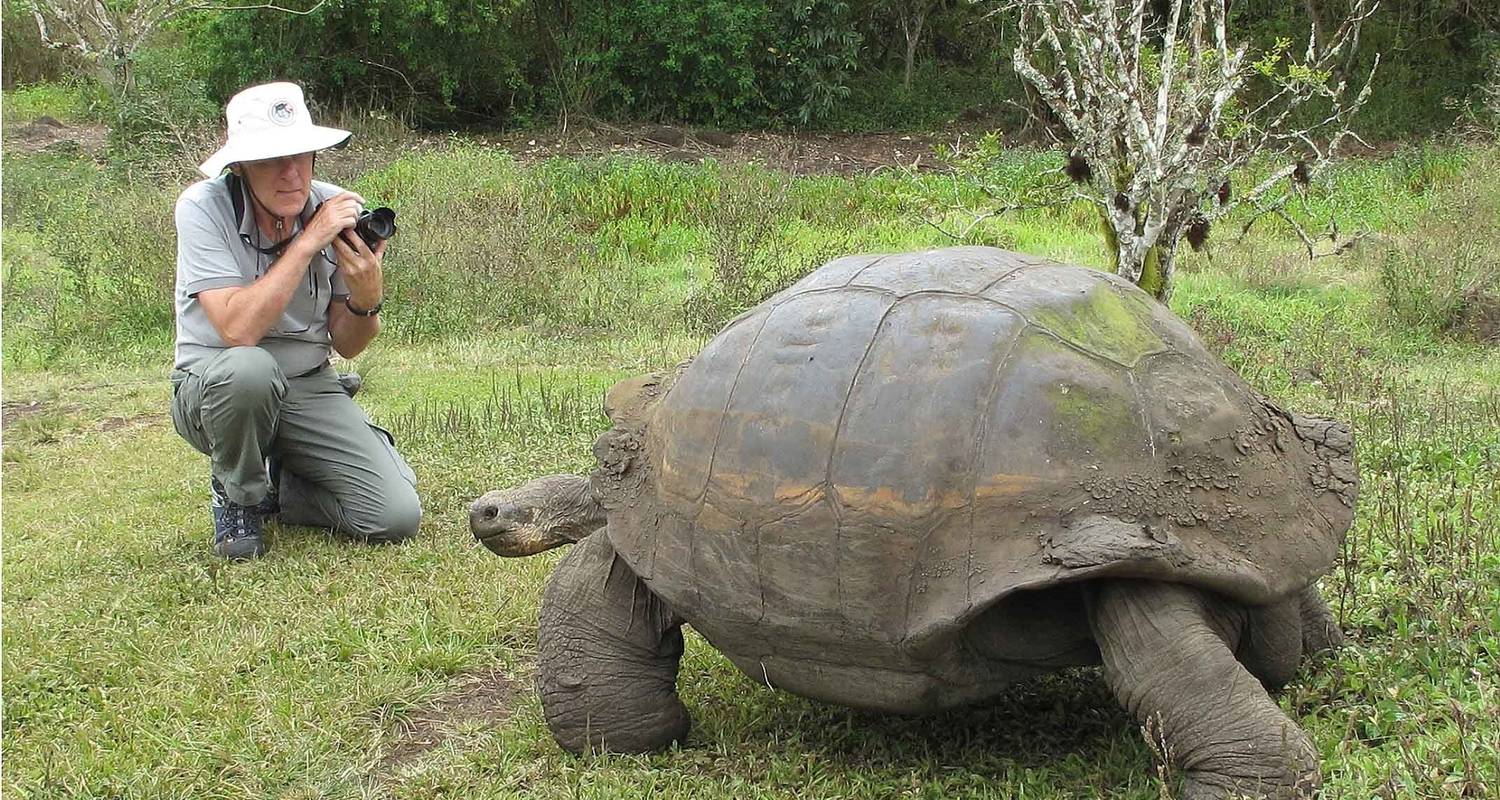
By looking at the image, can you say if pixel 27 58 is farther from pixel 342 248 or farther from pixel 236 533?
pixel 342 248

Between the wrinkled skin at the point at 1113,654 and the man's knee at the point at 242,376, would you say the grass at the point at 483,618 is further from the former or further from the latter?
the man's knee at the point at 242,376

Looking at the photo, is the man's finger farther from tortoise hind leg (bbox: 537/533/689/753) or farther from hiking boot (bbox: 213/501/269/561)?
tortoise hind leg (bbox: 537/533/689/753)

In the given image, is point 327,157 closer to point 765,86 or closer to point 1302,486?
point 765,86

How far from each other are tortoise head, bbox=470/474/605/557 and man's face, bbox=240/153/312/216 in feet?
6.25

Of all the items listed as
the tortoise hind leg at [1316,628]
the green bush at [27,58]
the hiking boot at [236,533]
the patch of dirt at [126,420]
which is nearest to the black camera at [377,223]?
the hiking boot at [236,533]

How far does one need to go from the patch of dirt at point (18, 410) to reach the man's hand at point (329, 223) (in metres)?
3.34

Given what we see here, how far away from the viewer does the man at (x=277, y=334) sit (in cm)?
477

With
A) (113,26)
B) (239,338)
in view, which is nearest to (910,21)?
(113,26)

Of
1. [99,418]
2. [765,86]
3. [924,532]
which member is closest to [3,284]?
[99,418]

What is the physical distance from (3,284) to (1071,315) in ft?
32.5

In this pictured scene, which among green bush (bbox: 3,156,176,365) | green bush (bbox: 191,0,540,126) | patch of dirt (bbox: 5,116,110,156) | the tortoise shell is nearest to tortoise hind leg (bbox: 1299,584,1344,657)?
the tortoise shell

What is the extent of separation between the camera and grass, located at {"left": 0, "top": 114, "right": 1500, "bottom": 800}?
3.15 m

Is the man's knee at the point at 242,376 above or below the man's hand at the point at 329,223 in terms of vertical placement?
below

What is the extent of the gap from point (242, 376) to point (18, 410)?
3.45 m
